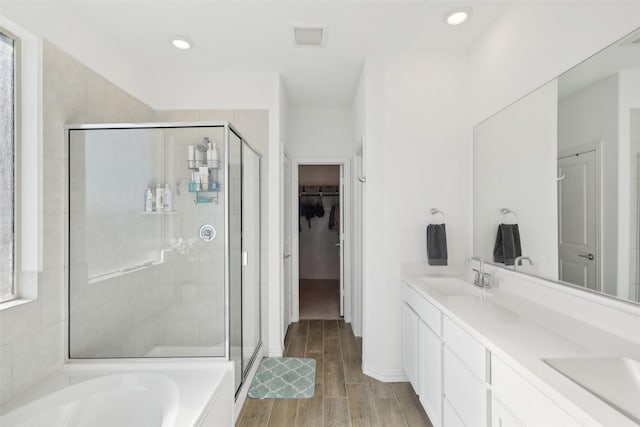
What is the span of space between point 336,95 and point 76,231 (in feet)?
8.85

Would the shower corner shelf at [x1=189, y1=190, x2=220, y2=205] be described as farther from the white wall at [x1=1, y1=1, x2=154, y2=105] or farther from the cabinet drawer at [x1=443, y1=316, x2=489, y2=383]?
the cabinet drawer at [x1=443, y1=316, x2=489, y2=383]

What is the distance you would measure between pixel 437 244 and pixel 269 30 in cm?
205

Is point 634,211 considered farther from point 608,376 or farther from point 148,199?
point 148,199

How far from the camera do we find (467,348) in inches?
56.9

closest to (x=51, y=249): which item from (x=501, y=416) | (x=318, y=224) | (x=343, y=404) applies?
(x=343, y=404)

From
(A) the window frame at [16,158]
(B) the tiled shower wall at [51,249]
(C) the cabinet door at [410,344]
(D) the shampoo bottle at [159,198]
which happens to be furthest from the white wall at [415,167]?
(A) the window frame at [16,158]

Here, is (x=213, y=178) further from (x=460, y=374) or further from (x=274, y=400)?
(x=460, y=374)

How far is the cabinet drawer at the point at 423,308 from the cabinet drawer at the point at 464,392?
0.52 feet

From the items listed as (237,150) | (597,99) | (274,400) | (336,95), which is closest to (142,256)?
(237,150)

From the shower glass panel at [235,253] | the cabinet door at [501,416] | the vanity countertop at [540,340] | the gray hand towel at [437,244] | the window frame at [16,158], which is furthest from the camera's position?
the gray hand towel at [437,244]

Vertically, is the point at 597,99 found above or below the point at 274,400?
above

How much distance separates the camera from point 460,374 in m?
1.52

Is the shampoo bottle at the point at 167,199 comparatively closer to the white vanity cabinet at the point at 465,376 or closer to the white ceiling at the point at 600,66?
the white vanity cabinet at the point at 465,376

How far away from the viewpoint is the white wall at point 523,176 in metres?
1.65
